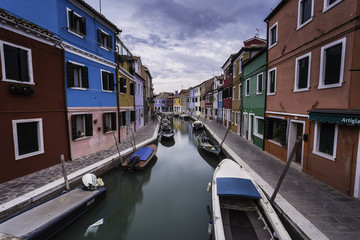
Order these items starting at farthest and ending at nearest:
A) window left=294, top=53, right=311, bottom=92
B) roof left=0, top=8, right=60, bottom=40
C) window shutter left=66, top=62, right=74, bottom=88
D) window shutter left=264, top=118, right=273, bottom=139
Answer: window shutter left=264, top=118, right=273, bottom=139 < window shutter left=66, top=62, right=74, bottom=88 < window left=294, top=53, right=311, bottom=92 < roof left=0, top=8, right=60, bottom=40

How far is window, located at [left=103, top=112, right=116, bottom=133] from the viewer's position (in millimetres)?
12609

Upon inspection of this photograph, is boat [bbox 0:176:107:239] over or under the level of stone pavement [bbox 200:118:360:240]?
under

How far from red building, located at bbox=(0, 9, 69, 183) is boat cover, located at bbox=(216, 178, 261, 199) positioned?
8.30m

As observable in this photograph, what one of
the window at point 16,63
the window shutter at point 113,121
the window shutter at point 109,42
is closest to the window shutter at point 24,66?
the window at point 16,63

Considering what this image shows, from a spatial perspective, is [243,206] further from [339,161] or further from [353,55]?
[353,55]

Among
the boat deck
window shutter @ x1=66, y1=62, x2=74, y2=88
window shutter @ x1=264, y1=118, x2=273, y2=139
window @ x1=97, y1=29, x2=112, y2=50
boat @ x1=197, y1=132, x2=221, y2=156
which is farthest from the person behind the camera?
boat @ x1=197, y1=132, x2=221, y2=156

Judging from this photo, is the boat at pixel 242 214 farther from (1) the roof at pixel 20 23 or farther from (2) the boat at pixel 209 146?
(1) the roof at pixel 20 23

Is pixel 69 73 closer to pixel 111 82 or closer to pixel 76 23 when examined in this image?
pixel 76 23

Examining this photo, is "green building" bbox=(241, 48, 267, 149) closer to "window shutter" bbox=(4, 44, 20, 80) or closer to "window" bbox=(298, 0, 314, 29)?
"window" bbox=(298, 0, 314, 29)

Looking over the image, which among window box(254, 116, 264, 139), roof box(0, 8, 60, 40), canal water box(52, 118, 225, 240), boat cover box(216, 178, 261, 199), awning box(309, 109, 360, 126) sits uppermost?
roof box(0, 8, 60, 40)

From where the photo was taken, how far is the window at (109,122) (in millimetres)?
12609

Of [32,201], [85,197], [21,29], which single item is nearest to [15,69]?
[21,29]

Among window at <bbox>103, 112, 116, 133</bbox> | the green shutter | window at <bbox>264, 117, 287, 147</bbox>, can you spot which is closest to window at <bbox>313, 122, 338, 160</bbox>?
window at <bbox>264, 117, 287, 147</bbox>

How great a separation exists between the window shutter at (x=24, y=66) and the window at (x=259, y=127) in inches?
536
